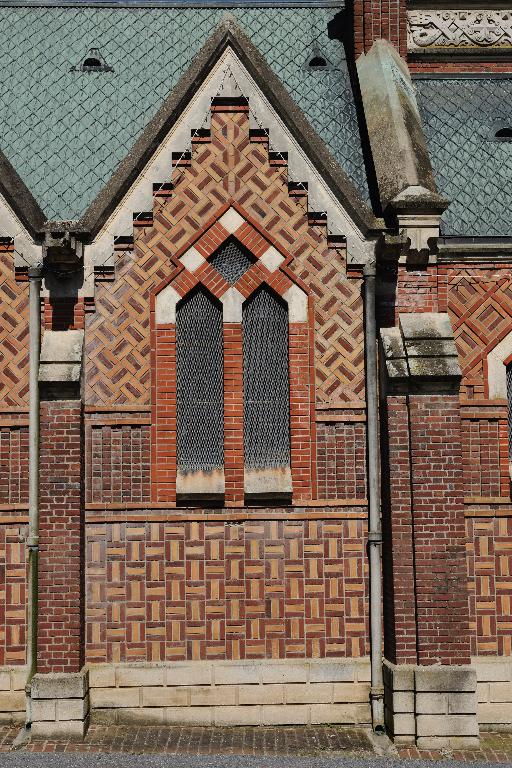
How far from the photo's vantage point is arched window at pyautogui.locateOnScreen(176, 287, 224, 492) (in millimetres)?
10953

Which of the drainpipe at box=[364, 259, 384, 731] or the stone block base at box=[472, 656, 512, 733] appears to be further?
the stone block base at box=[472, 656, 512, 733]

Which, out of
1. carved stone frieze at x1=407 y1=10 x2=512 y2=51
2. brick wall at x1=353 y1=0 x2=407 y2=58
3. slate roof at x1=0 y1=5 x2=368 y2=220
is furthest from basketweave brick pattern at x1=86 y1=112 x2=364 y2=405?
carved stone frieze at x1=407 y1=10 x2=512 y2=51

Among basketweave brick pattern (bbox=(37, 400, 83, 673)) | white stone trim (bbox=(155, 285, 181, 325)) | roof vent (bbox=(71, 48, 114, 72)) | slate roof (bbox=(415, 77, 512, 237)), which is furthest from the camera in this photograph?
roof vent (bbox=(71, 48, 114, 72))

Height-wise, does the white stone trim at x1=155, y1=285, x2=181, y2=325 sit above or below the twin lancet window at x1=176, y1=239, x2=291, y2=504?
above

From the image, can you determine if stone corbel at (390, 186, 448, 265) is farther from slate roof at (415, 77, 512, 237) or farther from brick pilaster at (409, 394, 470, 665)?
brick pilaster at (409, 394, 470, 665)

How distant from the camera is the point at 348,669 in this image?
35.2ft

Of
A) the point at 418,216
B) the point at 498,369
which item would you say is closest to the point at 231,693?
the point at 498,369

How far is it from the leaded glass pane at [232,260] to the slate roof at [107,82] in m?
2.05

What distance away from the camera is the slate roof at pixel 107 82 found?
Result: 1243cm

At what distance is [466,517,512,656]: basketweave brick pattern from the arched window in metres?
3.47

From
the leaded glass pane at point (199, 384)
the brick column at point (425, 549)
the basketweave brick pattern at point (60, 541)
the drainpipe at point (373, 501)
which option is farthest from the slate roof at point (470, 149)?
the basketweave brick pattern at point (60, 541)

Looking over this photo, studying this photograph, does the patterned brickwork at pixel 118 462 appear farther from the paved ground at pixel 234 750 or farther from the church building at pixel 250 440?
the paved ground at pixel 234 750

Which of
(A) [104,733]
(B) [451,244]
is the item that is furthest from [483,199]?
(A) [104,733]

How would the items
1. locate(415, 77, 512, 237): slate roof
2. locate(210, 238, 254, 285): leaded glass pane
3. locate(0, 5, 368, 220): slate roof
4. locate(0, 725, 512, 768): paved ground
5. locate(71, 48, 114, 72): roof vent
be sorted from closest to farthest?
locate(0, 725, 512, 768): paved ground, locate(210, 238, 254, 285): leaded glass pane, locate(415, 77, 512, 237): slate roof, locate(0, 5, 368, 220): slate roof, locate(71, 48, 114, 72): roof vent
